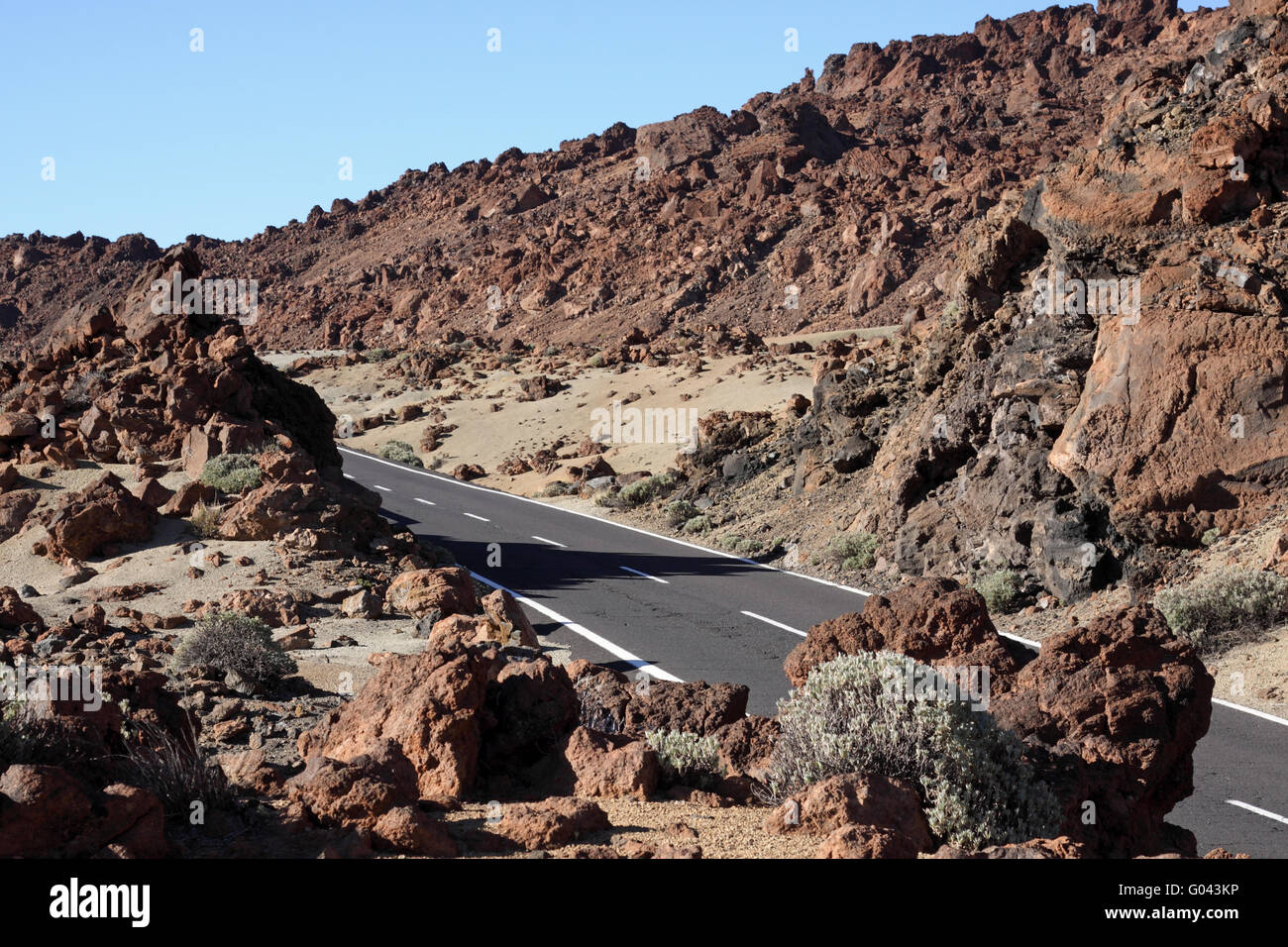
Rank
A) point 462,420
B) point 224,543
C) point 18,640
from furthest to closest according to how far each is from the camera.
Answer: point 462,420, point 224,543, point 18,640

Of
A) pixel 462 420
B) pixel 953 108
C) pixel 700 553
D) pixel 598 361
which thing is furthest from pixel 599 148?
pixel 700 553

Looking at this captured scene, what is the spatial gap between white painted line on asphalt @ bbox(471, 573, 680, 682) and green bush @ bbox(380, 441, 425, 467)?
2100 cm

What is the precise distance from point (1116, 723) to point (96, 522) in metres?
13.1

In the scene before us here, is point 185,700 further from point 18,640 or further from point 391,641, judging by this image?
point 391,641

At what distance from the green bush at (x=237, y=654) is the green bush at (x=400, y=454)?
27.4 m

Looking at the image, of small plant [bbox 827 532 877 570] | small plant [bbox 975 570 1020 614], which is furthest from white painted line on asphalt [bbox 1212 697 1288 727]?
small plant [bbox 827 532 877 570]

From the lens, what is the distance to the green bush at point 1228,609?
12.4 metres

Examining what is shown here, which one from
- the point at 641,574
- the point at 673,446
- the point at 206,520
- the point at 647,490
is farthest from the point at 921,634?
the point at 673,446

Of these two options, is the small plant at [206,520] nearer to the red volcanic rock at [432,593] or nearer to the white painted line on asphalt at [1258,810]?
the red volcanic rock at [432,593]

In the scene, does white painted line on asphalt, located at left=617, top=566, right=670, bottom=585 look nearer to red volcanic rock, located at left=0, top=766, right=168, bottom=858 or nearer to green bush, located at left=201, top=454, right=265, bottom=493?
green bush, located at left=201, top=454, right=265, bottom=493

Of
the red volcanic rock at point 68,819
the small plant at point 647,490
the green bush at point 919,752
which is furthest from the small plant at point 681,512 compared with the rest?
the red volcanic rock at point 68,819

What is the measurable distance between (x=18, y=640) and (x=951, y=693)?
26.7 feet

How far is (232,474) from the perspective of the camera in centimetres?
1662
